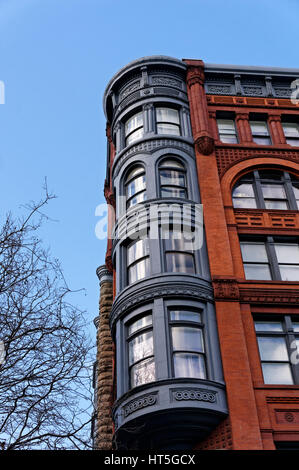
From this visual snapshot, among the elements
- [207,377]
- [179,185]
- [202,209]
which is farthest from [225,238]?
[207,377]

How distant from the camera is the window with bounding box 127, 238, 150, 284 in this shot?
19.6 metres

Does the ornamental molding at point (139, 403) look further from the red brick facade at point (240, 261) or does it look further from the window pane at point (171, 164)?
the window pane at point (171, 164)

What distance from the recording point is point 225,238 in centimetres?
1986

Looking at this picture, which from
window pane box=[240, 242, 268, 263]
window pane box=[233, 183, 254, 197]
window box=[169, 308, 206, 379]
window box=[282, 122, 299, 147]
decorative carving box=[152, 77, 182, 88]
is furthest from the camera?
decorative carving box=[152, 77, 182, 88]

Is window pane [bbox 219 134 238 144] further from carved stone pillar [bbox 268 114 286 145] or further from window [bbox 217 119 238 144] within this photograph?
carved stone pillar [bbox 268 114 286 145]

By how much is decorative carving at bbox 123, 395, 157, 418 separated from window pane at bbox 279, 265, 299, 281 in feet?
22.9

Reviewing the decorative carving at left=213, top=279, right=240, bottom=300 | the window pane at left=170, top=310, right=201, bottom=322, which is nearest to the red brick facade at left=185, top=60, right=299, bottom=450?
the decorative carving at left=213, top=279, right=240, bottom=300

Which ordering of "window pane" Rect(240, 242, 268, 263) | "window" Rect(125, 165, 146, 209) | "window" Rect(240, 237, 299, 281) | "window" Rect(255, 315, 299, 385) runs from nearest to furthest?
1. "window" Rect(255, 315, 299, 385)
2. "window" Rect(240, 237, 299, 281)
3. "window pane" Rect(240, 242, 268, 263)
4. "window" Rect(125, 165, 146, 209)

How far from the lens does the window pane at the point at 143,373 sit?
54.9 feet

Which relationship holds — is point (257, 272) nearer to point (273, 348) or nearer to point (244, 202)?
point (273, 348)

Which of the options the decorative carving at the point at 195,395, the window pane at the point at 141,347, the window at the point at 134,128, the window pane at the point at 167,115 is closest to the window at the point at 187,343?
the decorative carving at the point at 195,395

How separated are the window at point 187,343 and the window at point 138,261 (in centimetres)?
232

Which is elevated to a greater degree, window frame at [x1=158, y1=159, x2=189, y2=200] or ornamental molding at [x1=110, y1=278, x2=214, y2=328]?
window frame at [x1=158, y1=159, x2=189, y2=200]
